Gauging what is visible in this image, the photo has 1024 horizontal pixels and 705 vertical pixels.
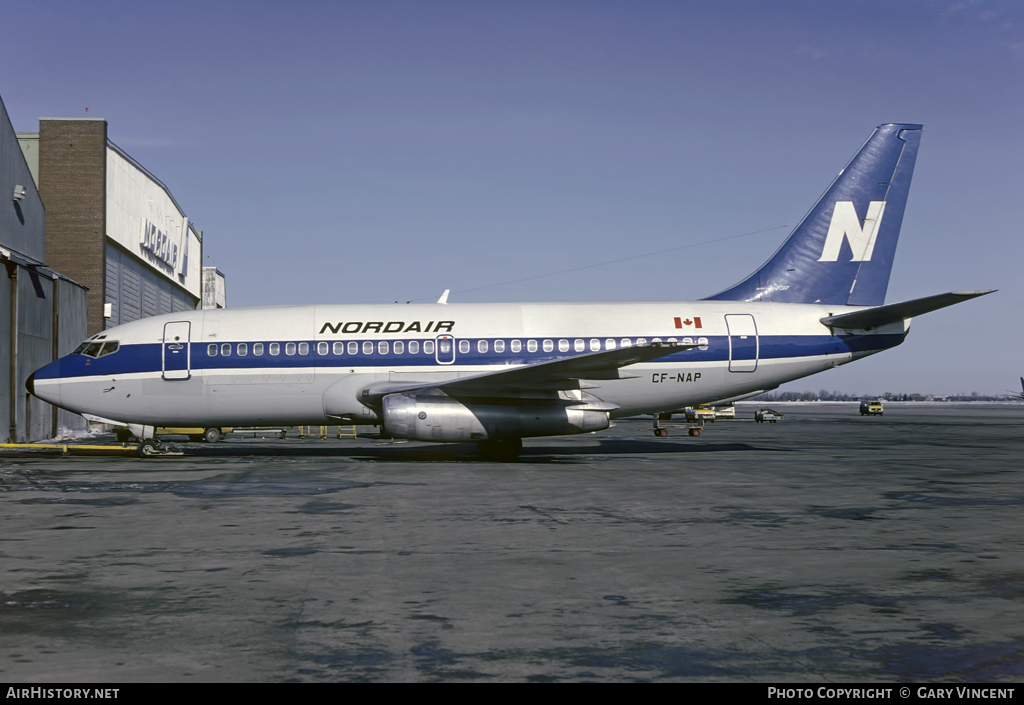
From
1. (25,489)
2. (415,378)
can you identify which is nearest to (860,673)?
(25,489)

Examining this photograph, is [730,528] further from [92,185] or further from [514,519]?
[92,185]

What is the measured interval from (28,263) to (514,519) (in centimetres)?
2868

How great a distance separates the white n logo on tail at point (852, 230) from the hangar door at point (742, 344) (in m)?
4.11

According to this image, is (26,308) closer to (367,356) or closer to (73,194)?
(73,194)

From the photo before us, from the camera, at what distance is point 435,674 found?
191 inches

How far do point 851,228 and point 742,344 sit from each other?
19.2 feet

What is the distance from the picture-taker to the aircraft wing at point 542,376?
19766 mm

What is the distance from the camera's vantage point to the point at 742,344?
938 inches

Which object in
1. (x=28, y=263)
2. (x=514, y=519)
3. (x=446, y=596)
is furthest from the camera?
(x=28, y=263)

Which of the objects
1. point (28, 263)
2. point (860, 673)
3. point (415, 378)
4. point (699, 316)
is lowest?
point (860, 673)

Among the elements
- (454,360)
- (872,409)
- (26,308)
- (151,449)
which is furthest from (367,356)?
(872,409)

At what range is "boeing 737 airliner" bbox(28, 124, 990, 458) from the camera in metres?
21.7

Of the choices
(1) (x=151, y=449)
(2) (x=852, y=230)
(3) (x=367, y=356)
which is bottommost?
(1) (x=151, y=449)

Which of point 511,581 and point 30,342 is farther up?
point 30,342
